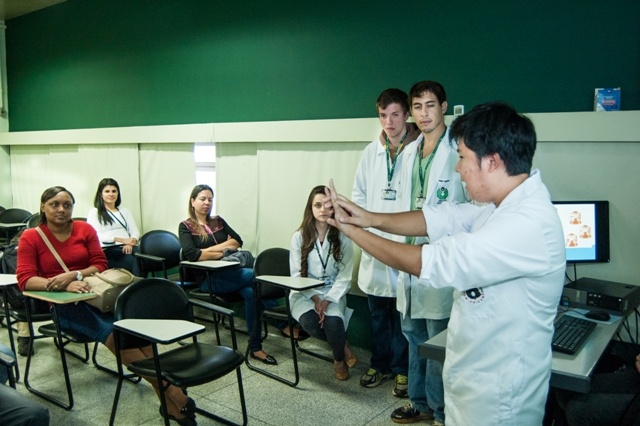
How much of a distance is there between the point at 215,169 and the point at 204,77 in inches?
34.5

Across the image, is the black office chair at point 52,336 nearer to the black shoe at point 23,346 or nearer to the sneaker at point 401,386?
the black shoe at point 23,346

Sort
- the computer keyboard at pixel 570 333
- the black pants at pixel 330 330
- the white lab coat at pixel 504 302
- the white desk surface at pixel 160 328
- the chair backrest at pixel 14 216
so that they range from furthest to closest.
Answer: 1. the chair backrest at pixel 14 216
2. the black pants at pixel 330 330
3. the white desk surface at pixel 160 328
4. the computer keyboard at pixel 570 333
5. the white lab coat at pixel 504 302

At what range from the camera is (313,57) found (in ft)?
13.9

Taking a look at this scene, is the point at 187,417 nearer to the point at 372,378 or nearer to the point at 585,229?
the point at 372,378

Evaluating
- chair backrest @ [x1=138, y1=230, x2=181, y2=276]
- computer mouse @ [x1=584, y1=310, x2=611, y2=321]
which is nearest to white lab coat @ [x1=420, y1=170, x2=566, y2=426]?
computer mouse @ [x1=584, y1=310, x2=611, y2=321]

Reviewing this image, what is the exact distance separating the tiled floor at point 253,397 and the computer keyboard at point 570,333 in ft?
3.89

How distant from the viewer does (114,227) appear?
16.6 feet

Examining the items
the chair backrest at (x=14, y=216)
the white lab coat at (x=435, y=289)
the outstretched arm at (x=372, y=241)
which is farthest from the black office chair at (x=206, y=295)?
the chair backrest at (x=14, y=216)

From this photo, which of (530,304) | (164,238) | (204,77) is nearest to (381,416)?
(530,304)

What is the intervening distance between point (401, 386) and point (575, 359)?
156 cm

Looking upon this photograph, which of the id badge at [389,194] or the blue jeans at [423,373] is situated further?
the id badge at [389,194]

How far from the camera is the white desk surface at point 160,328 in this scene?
2.46 metres

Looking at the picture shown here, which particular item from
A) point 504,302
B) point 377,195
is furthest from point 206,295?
point 504,302

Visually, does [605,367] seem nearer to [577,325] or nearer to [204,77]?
[577,325]
